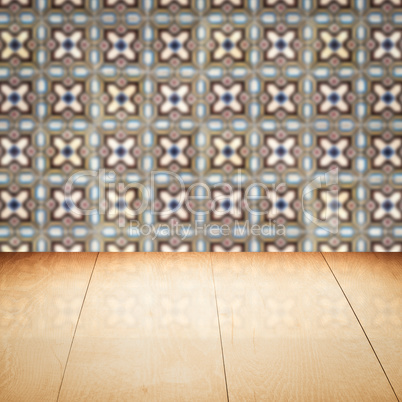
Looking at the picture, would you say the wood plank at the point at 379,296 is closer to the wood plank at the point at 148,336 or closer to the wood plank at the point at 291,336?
the wood plank at the point at 291,336

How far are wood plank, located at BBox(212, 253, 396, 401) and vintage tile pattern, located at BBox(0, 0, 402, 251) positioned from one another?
0.54 feet

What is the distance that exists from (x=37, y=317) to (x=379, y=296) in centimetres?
73

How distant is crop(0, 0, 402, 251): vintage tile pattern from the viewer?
1.50 metres

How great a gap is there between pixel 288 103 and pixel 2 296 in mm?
836

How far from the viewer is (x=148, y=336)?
43.7 inches

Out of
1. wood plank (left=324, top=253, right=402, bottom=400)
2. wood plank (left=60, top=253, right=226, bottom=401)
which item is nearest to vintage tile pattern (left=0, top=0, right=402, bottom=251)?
wood plank (left=324, top=253, right=402, bottom=400)

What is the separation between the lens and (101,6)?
4.91 feet

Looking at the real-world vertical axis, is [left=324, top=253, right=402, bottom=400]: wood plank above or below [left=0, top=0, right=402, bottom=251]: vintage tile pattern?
below

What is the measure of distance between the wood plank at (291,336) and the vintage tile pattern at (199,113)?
164 mm

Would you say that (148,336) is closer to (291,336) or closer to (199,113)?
(291,336)

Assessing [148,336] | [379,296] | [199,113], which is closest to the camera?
[148,336]

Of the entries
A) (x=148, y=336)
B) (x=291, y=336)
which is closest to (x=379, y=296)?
(x=291, y=336)

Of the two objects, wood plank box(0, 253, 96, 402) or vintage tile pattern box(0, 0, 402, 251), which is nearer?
wood plank box(0, 253, 96, 402)

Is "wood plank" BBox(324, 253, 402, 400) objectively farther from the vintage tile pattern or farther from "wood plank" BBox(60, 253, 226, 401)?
"wood plank" BBox(60, 253, 226, 401)
